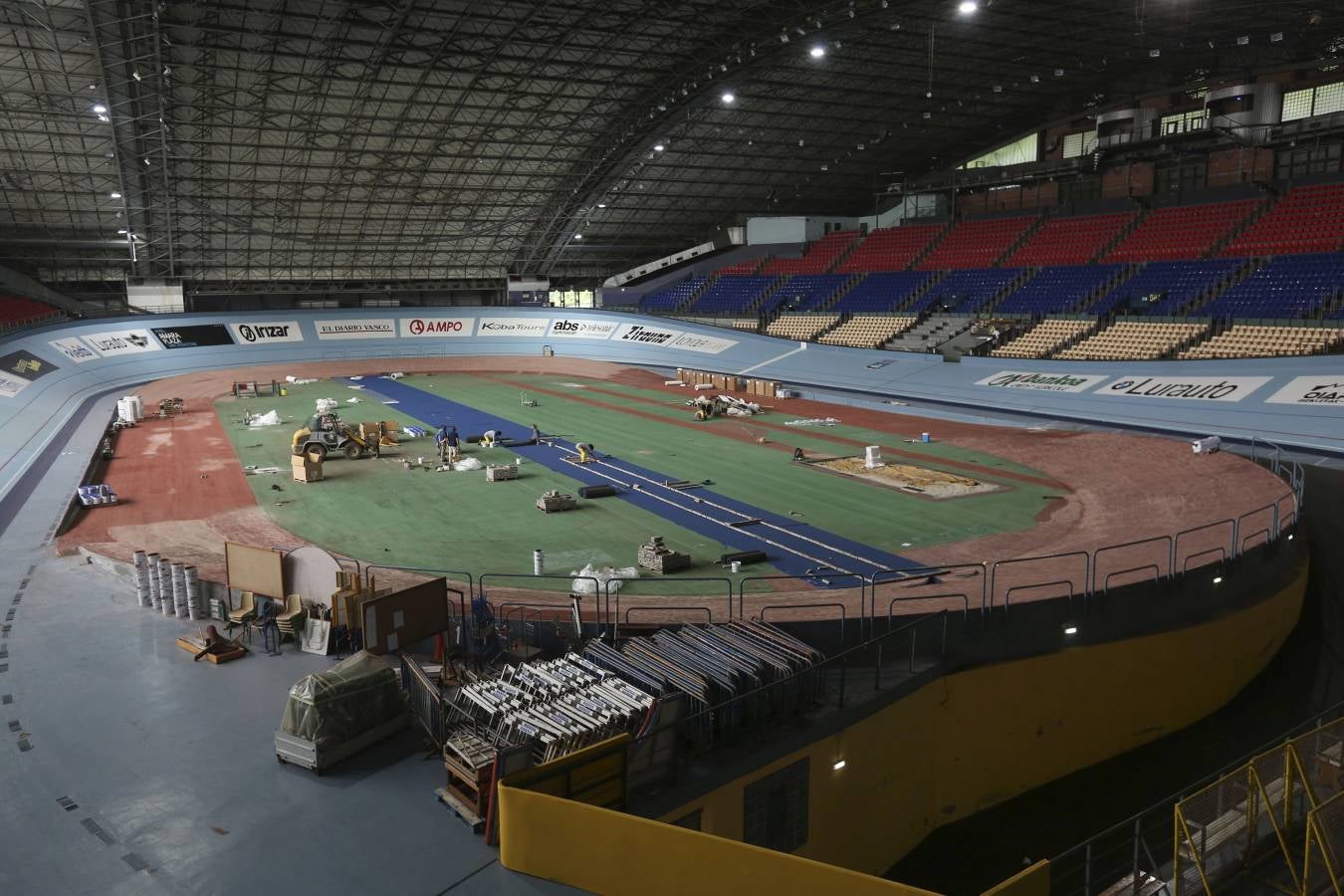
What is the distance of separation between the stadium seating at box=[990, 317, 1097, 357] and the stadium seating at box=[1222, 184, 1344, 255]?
8.94 meters

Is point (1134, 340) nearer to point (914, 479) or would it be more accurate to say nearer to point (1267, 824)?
point (914, 479)

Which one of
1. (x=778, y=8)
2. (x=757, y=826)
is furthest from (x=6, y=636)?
(x=778, y=8)

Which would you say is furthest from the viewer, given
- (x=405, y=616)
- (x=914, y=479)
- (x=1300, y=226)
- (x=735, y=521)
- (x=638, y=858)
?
(x=1300, y=226)

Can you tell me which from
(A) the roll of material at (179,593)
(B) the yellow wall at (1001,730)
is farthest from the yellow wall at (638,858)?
(A) the roll of material at (179,593)

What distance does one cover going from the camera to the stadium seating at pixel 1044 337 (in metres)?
45.3

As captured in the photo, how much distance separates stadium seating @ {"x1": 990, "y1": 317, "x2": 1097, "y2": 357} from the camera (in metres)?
45.3

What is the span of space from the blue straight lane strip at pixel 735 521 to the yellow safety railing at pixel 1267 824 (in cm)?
885

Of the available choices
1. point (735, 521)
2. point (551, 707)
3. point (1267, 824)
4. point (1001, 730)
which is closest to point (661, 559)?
point (735, 521)

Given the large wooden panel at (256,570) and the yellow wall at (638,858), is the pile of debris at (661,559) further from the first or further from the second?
the yellow wall at (638,858)

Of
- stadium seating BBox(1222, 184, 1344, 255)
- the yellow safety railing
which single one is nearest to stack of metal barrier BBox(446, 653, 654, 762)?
the yellow safety railing

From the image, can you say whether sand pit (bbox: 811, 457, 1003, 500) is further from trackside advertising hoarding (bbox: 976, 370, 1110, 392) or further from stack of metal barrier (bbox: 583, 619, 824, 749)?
trackside advertising hoarding (bbox: 976, 370, 1110, 392)

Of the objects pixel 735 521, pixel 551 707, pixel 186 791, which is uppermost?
pixel 551 707

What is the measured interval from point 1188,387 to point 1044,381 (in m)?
6.31

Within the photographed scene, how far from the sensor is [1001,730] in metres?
14.0
